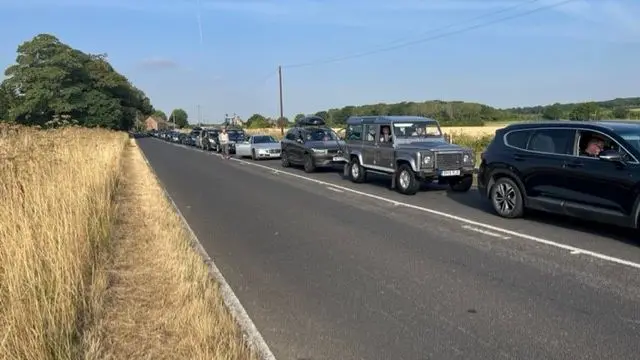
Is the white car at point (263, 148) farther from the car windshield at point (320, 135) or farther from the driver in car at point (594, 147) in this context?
the driver in car at point (594, 147)

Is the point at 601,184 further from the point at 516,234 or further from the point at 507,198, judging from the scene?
the point at 507,198

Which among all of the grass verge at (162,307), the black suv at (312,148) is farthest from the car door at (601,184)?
the black suv at (312,148)

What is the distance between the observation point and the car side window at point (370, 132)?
15930 mm

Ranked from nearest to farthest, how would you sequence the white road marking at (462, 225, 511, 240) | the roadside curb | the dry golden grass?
the dry golden grass
the roadside curb
the white road marking at (462, 225, 511, 240)

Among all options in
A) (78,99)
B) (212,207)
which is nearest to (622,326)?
(212,207)

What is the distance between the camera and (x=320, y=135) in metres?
22.7

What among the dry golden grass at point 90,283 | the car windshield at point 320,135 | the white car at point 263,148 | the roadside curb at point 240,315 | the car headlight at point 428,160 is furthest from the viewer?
the white car at point 263,148

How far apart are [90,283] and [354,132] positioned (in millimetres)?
12164

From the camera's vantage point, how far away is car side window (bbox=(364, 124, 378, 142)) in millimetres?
15930

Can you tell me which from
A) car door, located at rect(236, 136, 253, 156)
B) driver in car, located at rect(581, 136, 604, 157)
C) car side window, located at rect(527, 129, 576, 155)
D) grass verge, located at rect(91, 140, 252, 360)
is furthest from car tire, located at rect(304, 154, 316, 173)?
driver in car, located at rect(581, 136, 604, 157)

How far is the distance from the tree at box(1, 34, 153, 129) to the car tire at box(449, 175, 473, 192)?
6015cm

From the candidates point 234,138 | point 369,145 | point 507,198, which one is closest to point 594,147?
point 507,198

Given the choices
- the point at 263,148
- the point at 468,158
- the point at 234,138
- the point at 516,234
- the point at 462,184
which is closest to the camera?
the point at 516,234

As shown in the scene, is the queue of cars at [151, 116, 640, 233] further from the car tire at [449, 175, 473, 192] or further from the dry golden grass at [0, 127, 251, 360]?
the dry golden grass at [0, 127, 251, 360]
